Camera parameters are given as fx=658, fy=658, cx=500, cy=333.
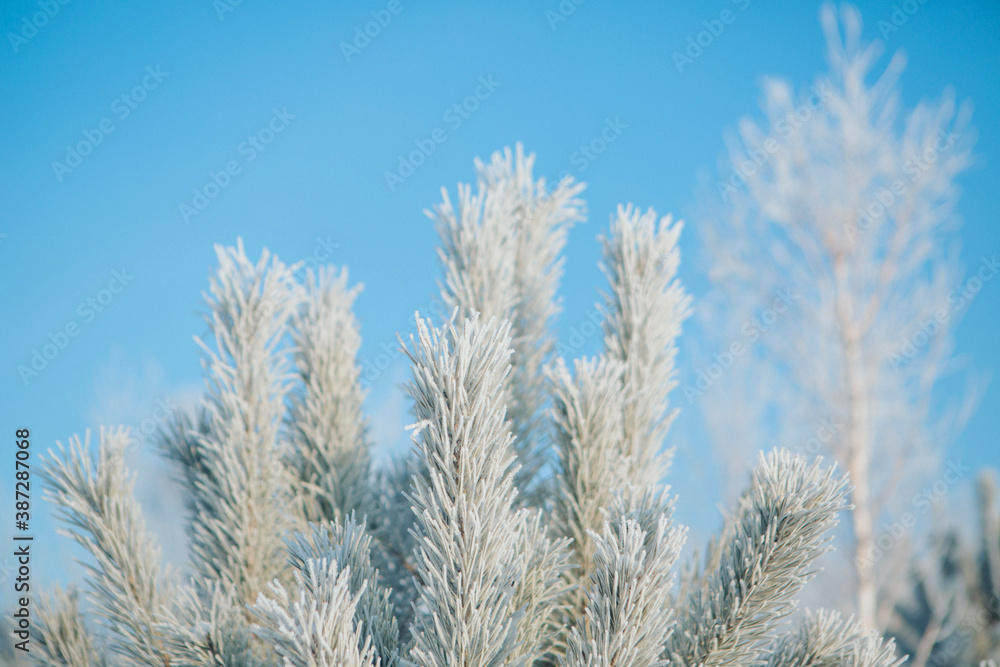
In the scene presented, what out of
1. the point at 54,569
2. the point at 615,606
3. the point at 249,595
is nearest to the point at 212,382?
the point at 249,595

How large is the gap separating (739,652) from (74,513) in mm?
1147

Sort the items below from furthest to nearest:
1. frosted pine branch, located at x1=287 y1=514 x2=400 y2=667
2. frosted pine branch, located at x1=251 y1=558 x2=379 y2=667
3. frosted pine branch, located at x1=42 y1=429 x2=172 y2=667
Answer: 1. frosted pine branch, located at x1=42 y1=429 x2=172 y2=667
2. frosted pine branch, located at x1=287 y1=514 x2=400 y2=667
3. frosted pine branch, located at x1=251 y1=558 x2=379 y2=667

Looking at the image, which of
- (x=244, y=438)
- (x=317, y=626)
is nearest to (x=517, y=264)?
(x=244, y=438)

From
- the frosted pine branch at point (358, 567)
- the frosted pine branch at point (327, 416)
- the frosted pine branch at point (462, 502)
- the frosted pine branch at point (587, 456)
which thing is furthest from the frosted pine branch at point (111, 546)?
the frosted pine branch at point (587, 456)

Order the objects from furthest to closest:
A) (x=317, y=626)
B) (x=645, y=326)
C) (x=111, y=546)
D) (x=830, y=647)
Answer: (x=645, y=326)
(x=111, y=546)
(x=830, y=647)
(x=317, y=626)

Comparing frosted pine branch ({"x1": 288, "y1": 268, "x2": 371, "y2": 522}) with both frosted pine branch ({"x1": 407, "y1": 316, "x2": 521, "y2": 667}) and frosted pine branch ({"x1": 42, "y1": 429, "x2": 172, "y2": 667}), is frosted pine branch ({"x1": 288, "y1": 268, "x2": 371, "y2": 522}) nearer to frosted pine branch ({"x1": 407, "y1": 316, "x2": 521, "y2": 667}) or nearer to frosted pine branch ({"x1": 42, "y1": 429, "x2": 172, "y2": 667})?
frosted pine branch ({"x1": 42, "y1": 429, "x2": 172, "y2": 667})

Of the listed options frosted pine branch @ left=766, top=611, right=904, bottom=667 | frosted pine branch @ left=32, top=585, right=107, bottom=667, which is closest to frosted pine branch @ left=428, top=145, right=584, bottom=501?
frosted pine branch @ left=766, top=611, right=904, bottom=667

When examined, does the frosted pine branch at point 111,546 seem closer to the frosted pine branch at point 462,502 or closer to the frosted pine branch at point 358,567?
the frosted pine branch at point 358,567

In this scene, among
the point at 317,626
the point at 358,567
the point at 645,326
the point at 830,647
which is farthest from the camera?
the point at 645,326

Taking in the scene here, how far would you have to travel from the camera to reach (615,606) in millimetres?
877

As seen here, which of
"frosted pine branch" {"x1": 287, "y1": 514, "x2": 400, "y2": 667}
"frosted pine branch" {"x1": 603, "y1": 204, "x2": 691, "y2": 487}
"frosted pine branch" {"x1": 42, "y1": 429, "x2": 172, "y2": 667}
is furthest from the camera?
"frosted pine branch" {"x1": 603, "y1": 204, "x2": 691, "y2": 487}

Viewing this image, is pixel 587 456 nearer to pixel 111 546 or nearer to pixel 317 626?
pixel 317 626

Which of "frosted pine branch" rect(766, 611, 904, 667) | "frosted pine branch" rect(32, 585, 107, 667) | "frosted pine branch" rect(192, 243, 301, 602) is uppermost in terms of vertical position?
"frosted pine branch" rect(192, 243, 301, 602)

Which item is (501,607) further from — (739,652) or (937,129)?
(937,129)
